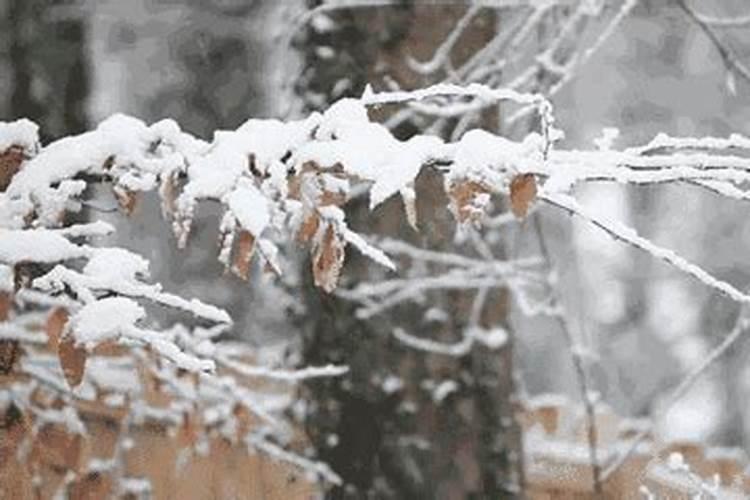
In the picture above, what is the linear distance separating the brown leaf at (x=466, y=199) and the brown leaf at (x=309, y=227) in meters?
0.17

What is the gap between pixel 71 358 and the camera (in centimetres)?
181

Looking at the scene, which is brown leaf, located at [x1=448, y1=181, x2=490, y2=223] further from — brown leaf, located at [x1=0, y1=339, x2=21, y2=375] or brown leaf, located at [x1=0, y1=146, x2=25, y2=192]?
brown leaf, located at [x1=0, y1=339, x2=21, y2=375]

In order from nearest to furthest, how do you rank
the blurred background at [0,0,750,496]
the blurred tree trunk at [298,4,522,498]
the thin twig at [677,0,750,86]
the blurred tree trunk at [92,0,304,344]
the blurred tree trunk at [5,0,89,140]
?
the thin twig at [677,0,750,86], the blurred tree trunk at [298,4,522,498], the blurred tree trunk at [5,0,89,140], the blurred background at [0,0,750,496], the blurred tree trunk at [92,0,304,344]

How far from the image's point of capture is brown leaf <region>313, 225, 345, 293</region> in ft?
5.95

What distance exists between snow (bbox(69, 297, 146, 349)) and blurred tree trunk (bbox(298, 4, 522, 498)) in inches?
84.1

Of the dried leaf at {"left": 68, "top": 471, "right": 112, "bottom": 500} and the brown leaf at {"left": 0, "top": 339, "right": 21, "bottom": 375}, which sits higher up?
the brown leaf at {"left": 0, "top": 339, "right": 21, "bottom": 375}

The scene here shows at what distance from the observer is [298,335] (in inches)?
162

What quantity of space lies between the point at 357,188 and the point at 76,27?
6.95 meters

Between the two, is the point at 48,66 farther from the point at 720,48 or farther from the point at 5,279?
the point at 5,279

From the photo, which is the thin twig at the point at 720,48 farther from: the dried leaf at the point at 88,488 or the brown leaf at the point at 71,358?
the brown leaf at the point at 71,358

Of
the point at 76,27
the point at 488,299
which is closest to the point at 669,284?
the point at 76,27

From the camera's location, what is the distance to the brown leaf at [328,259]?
181 cm

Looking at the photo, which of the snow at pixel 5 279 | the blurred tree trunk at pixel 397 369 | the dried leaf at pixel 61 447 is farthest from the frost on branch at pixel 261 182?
the blurred tree trunk at pixel 397 369

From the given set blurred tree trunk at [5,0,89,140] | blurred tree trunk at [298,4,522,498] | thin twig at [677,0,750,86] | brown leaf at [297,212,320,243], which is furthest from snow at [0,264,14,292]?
blurred tree trunk at [5,0,89,140]
